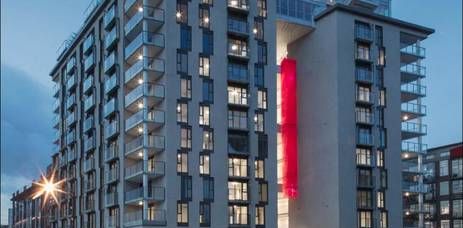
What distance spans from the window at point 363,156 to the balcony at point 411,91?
10.9 meters

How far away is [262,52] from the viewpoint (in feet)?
253

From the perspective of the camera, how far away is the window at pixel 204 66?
7345 cm

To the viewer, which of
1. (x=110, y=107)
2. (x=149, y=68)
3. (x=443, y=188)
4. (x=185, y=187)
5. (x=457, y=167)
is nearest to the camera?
(x=185, y=187)

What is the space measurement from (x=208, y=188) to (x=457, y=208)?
211 feet

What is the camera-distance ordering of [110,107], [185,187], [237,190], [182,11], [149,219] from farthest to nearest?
[110,107]
[182,11]
[237,190]
[185,187]
[149,219]

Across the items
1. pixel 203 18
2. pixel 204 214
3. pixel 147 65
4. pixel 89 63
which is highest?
pixel 203 18

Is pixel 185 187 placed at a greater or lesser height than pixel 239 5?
lesser

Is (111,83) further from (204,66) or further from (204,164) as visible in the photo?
(204,164)

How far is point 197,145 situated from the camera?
71.5 meters

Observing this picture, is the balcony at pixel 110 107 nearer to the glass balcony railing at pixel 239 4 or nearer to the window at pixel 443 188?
the glass balcony railing at pixel 239 4

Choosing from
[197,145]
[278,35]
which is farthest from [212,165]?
[278,35]

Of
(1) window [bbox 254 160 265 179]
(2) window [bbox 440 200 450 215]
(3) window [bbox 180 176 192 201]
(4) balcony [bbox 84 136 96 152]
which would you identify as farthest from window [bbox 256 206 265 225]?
(2) window [bbox 440 200 450 215]

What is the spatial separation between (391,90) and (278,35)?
14.5 meters

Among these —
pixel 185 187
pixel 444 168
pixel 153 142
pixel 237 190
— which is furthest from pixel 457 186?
pixel 153 142
